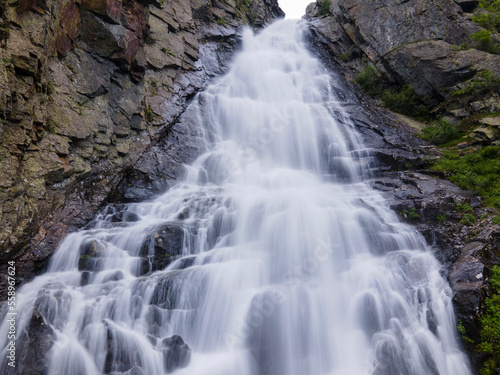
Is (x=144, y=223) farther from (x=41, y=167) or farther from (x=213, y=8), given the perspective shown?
(x=213, y=8)

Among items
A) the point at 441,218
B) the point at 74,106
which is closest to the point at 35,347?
the point at 74,106

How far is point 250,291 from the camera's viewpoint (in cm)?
697

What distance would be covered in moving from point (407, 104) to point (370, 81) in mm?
2792

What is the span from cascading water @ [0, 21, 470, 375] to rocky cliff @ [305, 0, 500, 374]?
0.58m

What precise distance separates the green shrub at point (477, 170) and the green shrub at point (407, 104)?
435cm

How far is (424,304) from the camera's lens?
6.41 metres

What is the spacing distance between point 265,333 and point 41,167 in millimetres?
7000

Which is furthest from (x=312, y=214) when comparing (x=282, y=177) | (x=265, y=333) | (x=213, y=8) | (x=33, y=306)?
(x=213, y=8)

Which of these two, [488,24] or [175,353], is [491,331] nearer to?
[175,353]

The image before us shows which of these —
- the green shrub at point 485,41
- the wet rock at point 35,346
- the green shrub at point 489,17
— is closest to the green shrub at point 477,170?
the green shrub at point 485,41

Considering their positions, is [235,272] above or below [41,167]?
below

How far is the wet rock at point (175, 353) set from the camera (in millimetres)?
5594

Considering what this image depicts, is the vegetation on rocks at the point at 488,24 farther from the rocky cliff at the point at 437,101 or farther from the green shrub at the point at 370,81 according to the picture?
the green shrub at the point at 370,81

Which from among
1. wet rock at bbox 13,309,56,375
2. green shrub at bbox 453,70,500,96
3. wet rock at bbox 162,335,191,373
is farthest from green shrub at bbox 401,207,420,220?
wet rock at bbox 13,309,56,375
